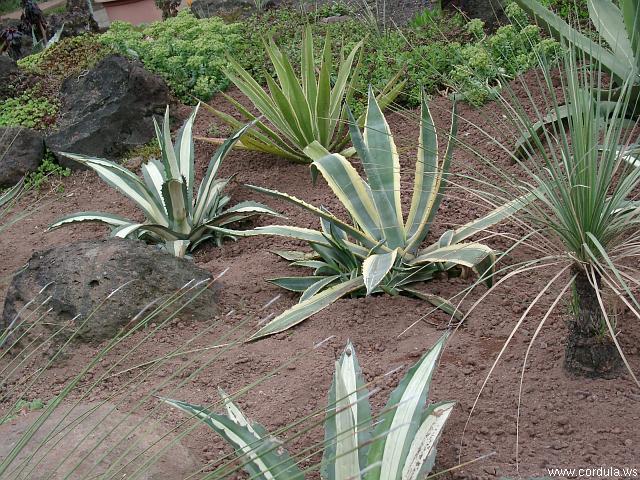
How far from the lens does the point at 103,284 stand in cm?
326

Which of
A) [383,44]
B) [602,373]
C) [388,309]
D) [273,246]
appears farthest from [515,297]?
[383,44]

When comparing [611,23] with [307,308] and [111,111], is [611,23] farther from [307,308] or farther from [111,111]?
[111,111]

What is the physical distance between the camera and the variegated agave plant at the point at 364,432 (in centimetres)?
188

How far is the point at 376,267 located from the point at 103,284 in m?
1.09

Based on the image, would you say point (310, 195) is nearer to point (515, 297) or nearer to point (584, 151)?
point (515, 297)

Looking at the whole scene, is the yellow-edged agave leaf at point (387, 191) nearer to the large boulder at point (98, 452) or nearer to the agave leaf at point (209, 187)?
the agave leaf at point (209, 187)

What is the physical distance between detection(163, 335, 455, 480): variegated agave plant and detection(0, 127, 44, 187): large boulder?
12.3ft

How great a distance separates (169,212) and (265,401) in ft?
5.49

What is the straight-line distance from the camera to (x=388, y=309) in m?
3.15

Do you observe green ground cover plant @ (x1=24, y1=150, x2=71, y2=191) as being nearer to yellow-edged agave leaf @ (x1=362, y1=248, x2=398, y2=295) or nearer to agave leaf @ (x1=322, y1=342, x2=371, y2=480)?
yellow-edged agave leaf @ (x1=362, y1=248, x2=398, y2=295)

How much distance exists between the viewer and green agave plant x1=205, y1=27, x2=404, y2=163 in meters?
4.48

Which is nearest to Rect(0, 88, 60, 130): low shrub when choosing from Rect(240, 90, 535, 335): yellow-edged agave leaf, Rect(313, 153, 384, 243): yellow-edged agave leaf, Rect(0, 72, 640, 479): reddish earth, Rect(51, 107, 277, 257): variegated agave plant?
Rect(51, 107, 277, 257): variegated agave plant

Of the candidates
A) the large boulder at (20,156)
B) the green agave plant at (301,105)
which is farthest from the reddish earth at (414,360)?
the large boulder at (20,156)

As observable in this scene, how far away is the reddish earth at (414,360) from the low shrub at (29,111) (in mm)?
2256
